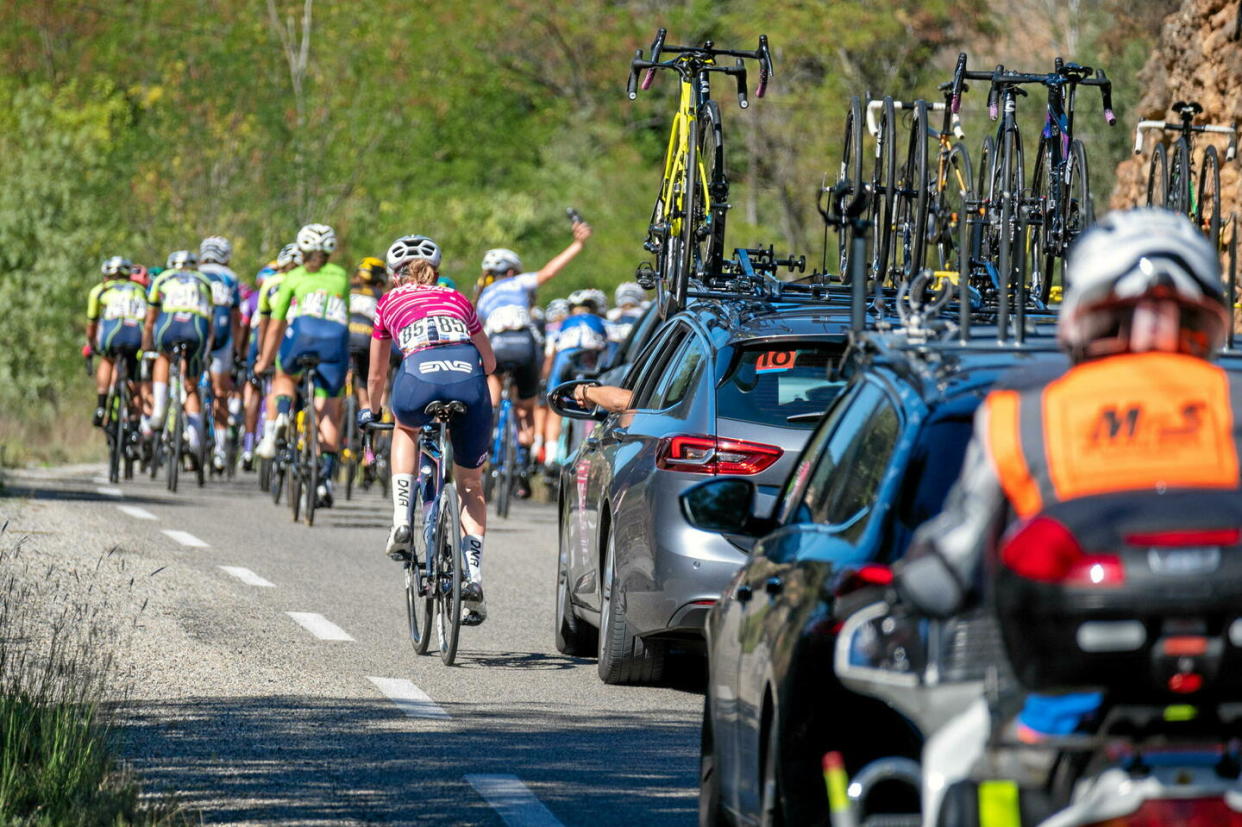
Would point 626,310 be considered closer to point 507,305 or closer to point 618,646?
point 507,305

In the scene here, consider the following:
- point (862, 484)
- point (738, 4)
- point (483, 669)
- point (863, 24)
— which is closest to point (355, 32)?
point (738, 4)

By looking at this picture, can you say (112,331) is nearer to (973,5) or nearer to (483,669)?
(483,669)

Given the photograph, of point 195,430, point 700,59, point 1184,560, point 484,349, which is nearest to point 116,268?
point 195,430

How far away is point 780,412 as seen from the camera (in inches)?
385

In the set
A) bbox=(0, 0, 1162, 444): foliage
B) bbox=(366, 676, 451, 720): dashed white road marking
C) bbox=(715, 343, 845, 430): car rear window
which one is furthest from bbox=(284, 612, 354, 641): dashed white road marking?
bbox=(0, 0, 1162, 444): foliage

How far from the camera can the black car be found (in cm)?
497

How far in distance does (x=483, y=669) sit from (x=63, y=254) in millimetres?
27409

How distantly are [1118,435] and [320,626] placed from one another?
891 cm

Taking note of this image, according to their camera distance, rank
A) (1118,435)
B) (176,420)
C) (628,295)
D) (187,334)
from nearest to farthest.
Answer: (1118,435)
(176,420)
(187,334)
(628,295)

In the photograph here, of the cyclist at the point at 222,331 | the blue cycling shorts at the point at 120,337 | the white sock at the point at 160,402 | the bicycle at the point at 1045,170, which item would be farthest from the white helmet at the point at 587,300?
the bicycle at the point at 1045,170

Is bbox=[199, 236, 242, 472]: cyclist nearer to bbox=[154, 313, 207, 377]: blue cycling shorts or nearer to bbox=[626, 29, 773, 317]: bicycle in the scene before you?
bbox=[154, 313, 207, 377]: blue cycling shorts

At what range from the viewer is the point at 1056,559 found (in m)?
3.84

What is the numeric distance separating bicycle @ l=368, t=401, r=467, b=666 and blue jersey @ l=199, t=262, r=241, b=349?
12.6m

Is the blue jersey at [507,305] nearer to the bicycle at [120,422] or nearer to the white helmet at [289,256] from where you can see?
the white helmet at [289,256]
